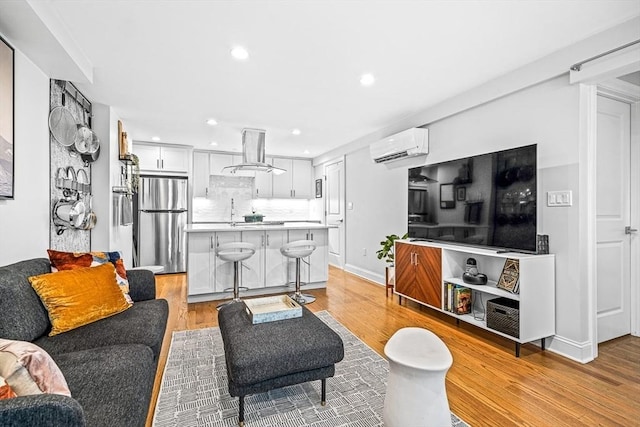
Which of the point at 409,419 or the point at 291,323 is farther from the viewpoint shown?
the point at 291,323

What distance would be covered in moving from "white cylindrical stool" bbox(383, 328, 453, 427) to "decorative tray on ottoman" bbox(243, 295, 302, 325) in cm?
77

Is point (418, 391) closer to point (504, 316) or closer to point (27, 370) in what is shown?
point (27, 370)

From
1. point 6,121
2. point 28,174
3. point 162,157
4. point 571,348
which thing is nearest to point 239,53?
point 6,121

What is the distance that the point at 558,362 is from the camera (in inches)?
94.6

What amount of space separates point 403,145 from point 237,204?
393 centimetres

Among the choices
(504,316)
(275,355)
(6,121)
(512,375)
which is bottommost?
(512,375)

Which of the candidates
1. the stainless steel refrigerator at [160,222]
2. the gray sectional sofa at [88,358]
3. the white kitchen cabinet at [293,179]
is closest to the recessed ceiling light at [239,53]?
the gray sectional sofa at [88,358]

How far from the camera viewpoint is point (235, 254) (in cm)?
355

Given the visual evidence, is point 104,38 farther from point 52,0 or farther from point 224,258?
point 224,258

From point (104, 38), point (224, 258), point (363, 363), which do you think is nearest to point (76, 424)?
point (363, 363)

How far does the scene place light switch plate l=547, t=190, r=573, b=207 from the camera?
8.08 feet

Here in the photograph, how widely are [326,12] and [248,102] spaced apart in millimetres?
1873

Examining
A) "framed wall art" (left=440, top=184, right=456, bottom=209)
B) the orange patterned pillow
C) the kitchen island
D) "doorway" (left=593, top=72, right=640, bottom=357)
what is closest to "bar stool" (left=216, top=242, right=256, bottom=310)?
the kitchen island

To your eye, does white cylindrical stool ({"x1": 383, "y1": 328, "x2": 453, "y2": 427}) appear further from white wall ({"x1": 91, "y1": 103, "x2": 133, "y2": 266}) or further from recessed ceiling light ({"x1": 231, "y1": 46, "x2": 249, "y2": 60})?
white wall ({"x1": 91, "y1": 103, "x2": 133, "y2": 266})
